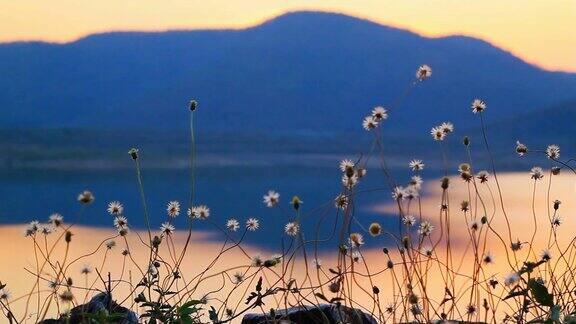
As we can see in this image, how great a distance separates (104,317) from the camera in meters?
2.57

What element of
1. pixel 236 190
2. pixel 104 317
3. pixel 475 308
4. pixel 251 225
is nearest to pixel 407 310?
pixel 475 308

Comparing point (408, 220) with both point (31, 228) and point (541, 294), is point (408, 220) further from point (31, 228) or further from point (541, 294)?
point (31, 228)

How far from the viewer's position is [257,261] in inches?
117

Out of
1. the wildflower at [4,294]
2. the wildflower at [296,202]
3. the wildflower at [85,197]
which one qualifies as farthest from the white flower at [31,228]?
the wildflower at [296,202]

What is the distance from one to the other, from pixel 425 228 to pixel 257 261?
607 millimetres

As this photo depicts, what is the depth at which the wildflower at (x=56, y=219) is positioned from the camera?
3.02m

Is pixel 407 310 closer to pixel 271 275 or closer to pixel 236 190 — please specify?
pixel 271 275

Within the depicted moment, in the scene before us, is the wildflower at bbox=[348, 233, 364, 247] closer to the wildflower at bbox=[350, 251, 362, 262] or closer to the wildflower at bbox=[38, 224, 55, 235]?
the wildflower at bbox=[350, 251, 362, 262]

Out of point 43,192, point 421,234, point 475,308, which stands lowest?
point 43,192

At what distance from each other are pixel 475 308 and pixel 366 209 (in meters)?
7.69

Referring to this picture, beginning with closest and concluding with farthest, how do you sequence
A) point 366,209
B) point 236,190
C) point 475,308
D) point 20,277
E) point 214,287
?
point 475,308, point 214,287, point 20,277, point 366,209, point 236,190

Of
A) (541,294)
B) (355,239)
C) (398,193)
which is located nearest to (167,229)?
(355,239)

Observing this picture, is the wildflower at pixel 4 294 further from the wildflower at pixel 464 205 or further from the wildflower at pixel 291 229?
the wildflower at pixel 464 205

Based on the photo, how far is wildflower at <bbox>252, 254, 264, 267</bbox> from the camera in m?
2.96
